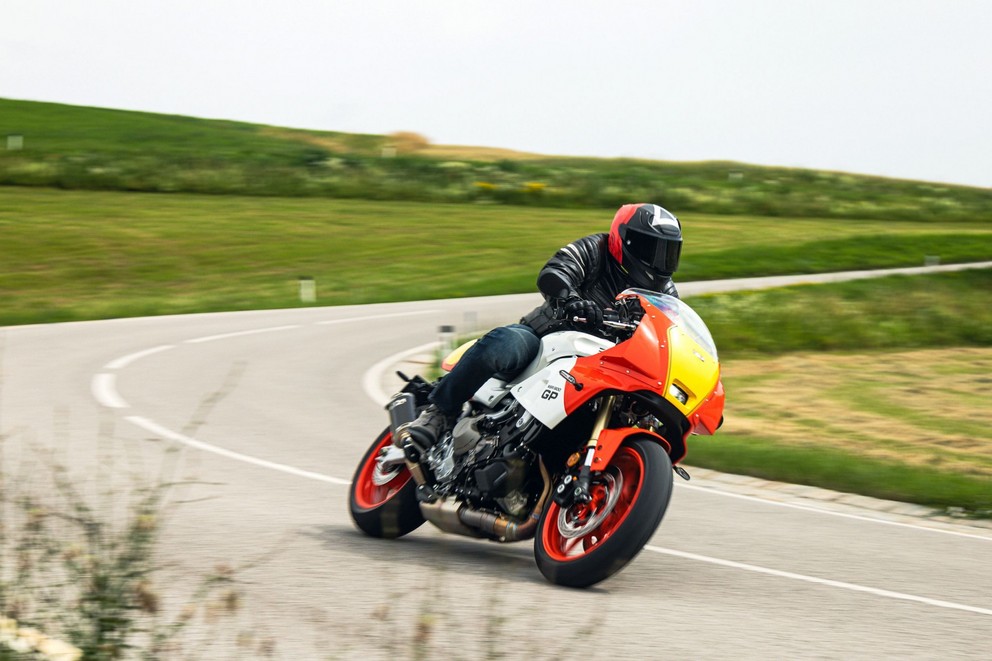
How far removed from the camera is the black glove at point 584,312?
21.5 ft

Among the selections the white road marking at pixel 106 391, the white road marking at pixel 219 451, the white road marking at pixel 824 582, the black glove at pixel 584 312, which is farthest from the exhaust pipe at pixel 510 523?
the white road marking at pixel 106 391

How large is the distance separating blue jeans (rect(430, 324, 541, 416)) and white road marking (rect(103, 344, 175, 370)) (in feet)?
30.2

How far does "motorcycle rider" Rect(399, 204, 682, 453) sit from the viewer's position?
6.82 m

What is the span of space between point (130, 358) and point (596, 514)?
11277 mm

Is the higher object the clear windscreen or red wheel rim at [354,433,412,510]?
the clear windscreen

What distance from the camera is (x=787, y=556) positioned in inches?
299

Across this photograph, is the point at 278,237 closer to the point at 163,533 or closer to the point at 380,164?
the point at 380,164

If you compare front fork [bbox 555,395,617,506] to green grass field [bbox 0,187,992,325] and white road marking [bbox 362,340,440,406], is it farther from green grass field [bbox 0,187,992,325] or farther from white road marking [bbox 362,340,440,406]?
green grass field [bbox 0,187,992,325]

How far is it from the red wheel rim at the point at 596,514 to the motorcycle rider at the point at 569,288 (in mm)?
804

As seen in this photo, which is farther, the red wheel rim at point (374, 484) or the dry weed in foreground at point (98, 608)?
the red wheel rim at point (374, 484)

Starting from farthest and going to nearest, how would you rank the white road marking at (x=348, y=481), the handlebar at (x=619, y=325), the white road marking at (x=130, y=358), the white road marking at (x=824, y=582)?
1. the white road marking at (x=130, y=358)
2. the white road marking at (x=348, y=481)
3. the white road marking at (x=824, y=582)
4. the handlebar at (x=619, y=325)

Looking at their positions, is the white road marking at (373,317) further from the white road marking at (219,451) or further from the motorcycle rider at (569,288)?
the motorcycle rider at (569,288)

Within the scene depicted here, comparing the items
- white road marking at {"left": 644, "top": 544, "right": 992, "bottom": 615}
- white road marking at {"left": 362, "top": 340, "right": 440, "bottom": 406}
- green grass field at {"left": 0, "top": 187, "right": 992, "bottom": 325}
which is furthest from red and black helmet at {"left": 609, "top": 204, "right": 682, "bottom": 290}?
green grass field at {"left": 0, "top": 187, "right": 992, "bottom": 325}

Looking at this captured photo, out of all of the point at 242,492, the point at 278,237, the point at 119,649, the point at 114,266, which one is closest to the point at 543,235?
the point at 278,237
